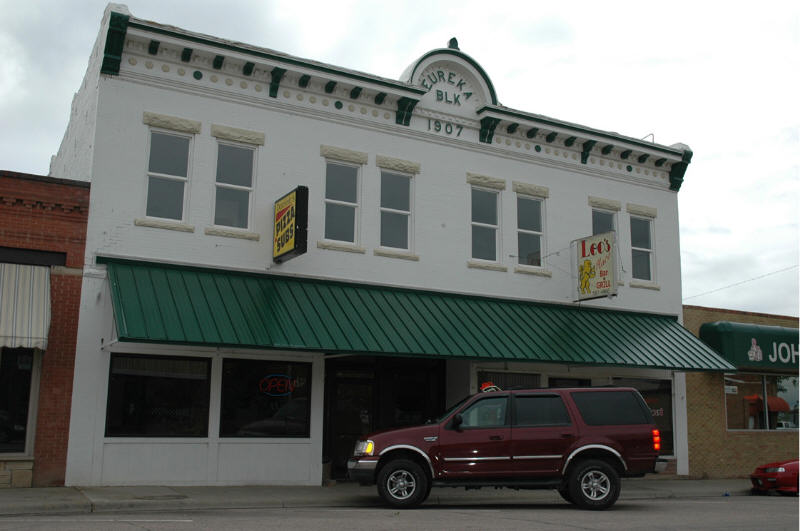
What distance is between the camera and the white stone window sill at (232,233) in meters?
15.8

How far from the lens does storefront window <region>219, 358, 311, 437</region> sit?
15492 millimetres

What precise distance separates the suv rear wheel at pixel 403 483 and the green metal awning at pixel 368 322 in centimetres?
289

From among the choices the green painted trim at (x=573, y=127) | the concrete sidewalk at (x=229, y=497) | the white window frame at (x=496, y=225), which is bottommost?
the concrete sidewalk at (x=229, y=497)

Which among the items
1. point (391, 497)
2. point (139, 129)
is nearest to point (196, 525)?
point (391, 497)

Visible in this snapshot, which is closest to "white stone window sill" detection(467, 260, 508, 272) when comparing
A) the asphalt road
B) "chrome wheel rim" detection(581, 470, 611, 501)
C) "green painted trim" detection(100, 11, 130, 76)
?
the asphalt road

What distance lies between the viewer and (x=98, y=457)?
1403 centimetres

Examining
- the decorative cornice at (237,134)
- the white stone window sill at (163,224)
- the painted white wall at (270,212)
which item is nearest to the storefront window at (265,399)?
the painted white wall at (270,212)

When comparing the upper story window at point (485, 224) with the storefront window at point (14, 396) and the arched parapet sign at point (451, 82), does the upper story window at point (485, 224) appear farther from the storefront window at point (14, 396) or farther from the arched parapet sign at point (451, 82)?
the storefront window at point (14, 396)

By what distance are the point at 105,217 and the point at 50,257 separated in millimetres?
1217

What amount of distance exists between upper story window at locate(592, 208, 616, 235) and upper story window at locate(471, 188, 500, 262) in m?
3.14

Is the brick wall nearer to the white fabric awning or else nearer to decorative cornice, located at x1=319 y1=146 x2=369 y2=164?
decorative cornice, located at x1=319 y1=146 x2=369 y2=164

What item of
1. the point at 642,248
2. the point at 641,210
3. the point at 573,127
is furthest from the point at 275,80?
the point at 642,248

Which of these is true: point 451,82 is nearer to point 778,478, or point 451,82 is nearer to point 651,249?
point 651,249

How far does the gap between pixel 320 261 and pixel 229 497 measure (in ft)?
18.0
